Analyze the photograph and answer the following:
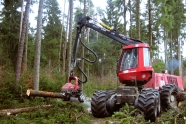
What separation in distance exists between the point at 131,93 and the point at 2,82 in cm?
653

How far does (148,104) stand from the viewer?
21.5 feet

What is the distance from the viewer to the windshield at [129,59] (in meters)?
7.99

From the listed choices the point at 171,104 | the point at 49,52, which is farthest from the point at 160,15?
the point at 171,104

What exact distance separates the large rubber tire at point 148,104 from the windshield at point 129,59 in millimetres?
1457

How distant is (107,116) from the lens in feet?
26.0

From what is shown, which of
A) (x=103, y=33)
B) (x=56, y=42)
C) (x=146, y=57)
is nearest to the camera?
(x=146, y=57)

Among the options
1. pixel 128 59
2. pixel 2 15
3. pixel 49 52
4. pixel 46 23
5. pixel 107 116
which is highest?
pixel 46 23

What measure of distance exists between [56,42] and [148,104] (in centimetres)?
2159

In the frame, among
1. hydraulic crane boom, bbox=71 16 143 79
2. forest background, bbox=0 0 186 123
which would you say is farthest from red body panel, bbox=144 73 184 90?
forest background, bbox=0 0 186 123

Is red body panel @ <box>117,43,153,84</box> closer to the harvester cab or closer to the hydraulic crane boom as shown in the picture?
the harvester cab

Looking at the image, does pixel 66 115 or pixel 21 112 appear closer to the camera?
pixel 66 115

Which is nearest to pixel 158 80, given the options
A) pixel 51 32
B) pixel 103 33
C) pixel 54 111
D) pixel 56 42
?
pixel 103 33

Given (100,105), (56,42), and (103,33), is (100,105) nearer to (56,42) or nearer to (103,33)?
(103,33)

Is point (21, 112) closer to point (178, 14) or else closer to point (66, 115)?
point (66, 115)
